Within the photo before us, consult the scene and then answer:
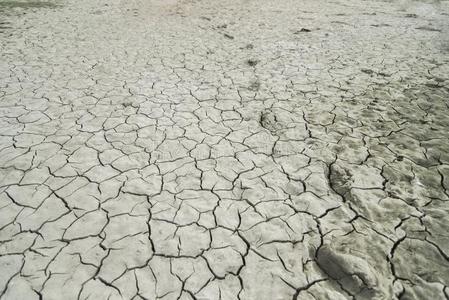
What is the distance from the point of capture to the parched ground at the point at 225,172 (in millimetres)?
1663

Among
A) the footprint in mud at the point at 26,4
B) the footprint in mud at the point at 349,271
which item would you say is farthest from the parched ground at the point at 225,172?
the footprint in mud at the point at 26,4

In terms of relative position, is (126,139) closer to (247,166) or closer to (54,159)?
(54,159)

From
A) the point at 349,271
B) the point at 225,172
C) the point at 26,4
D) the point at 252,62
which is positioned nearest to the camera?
the point at 349,271

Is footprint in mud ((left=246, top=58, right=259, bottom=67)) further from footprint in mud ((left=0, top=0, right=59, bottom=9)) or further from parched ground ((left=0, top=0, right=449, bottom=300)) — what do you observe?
footprint in mud ((left=0, top=0, right=59, bottom=9))

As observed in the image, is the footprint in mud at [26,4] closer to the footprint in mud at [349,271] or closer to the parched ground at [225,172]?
the parched ground at [225,172]

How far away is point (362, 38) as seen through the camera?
17.5ft

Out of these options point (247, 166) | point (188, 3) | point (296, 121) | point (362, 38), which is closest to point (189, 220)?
point (247, 166)

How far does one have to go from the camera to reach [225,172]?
7.94 feet

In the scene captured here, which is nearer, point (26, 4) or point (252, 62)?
point (252, 62)

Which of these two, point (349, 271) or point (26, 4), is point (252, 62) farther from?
point (26, 4)

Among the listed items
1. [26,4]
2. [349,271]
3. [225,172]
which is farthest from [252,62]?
[26,4]

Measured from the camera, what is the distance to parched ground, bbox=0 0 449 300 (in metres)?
1.66

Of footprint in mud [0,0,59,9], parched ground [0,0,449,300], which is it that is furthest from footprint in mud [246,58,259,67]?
footprint in mud [0,0,59,9]

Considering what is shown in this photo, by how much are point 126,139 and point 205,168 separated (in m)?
0.87
